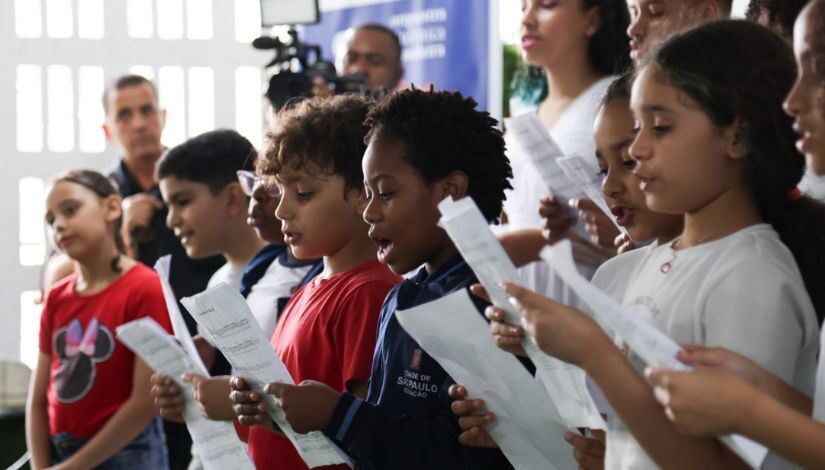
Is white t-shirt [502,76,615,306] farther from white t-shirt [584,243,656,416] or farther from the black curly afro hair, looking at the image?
white t-shirt [584,243,656,416]

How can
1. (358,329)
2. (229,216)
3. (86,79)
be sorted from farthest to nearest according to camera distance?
(86,79)
(229,216)
(358,329)

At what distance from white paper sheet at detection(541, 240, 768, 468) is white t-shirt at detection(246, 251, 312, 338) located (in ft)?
5.20

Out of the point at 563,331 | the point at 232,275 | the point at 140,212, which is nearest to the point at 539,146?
the point at 563,331

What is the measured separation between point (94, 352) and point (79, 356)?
0.18 ft

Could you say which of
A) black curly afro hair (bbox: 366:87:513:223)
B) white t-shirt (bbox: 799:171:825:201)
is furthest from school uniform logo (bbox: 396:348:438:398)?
white t-shirt (bbox: 799:171:825:201)

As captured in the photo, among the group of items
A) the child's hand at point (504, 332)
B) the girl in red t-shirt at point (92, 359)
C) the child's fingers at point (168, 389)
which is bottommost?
the girl in red t-shirt at point (92, 359)

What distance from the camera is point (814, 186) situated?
200 centimetres

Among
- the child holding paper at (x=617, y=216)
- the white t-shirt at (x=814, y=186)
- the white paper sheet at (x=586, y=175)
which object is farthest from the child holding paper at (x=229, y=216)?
the white t-shirt at (x=814, y=186)

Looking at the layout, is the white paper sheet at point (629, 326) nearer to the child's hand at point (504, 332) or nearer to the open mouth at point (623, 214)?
the child's hand at point (504, 332)

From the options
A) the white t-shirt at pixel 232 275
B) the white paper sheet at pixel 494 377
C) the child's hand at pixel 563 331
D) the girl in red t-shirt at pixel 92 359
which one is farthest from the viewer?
the girl in red t-shirt at pixel 92 359

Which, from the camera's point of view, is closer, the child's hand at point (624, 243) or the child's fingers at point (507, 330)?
the child's fingers at point (507, 330)

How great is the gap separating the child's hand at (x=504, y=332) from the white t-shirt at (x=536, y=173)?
1078 millimetres

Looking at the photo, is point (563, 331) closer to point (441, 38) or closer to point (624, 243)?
point (624, 243)

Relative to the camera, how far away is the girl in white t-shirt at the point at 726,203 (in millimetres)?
1515
